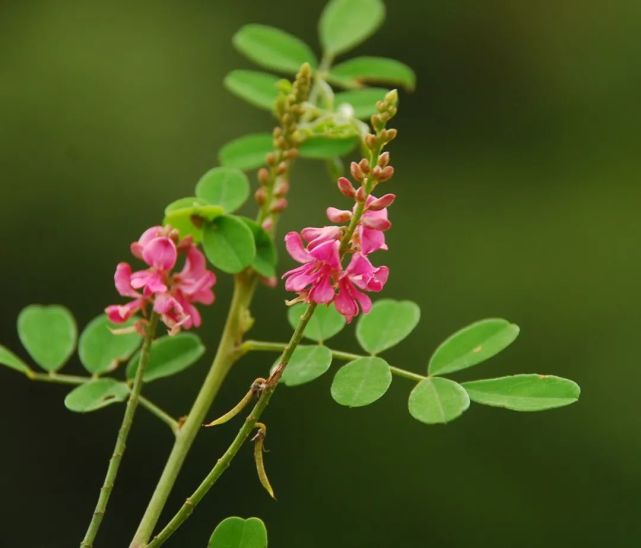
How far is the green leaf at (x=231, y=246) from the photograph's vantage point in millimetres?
700

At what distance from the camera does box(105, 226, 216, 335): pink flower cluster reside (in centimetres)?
66

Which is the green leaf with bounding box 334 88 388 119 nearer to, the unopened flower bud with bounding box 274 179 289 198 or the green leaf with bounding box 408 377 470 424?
the unopened flower bud with bounding box 274 179 289 198

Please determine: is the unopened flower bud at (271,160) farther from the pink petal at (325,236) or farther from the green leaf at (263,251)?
the pink petal at (325,236)

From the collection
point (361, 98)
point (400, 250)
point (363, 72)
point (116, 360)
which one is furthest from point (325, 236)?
point (400, 250)

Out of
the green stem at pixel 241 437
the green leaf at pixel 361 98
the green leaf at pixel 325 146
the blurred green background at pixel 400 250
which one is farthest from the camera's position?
the blurred green background at pixel 400 250

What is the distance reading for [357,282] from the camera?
590 mm

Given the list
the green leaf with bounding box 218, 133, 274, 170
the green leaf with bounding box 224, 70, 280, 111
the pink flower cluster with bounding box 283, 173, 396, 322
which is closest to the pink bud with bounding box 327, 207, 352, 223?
the pink flower cluster with bounding box 283, 173, 396, 322

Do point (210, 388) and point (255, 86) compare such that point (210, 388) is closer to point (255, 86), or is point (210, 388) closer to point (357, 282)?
point (357, 282)

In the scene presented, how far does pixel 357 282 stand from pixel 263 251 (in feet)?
0.55

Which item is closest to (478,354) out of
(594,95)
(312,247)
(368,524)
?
(312,247)

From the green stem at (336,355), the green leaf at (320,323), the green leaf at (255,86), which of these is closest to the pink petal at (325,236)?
the green stem at (336,355)

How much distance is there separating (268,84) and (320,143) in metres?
0.20

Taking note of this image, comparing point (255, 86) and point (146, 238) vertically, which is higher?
point (255, 86)

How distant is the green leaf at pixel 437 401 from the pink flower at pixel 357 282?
0.27 feet
